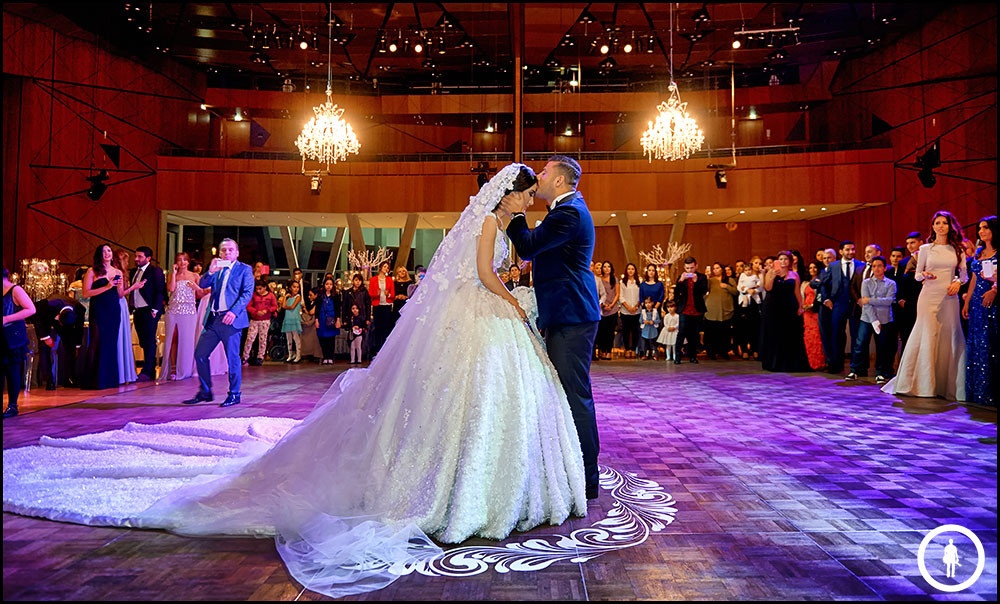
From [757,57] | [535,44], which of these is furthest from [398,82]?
[757,57]

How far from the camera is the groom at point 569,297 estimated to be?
2.73 metres

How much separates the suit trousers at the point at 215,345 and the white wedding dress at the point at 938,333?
20.1ft

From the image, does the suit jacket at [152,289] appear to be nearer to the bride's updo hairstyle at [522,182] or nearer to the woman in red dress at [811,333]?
the bride's updo hairstyle at [522,182]

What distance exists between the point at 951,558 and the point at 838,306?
21.0 feet

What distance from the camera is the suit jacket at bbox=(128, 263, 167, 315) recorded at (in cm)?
711

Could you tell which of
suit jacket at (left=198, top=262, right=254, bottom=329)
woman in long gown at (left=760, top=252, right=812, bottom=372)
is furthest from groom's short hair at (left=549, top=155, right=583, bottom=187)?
woman in long gown at (left=760, top=252, right=812, bottom=372)

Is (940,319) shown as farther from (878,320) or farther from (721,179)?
(721,179)

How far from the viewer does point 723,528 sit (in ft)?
7.91

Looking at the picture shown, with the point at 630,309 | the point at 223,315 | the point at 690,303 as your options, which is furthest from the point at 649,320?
the point at 223,315

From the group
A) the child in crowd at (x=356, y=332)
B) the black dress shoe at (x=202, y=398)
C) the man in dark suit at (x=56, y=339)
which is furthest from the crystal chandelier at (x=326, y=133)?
the black dress shoe at (x=202, y=398)

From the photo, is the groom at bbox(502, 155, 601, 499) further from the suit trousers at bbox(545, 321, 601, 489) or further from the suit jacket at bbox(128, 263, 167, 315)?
the suit jacket at bbox(128, 263, 167, 315)

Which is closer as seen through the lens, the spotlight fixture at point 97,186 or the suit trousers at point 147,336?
the suit trousers at point 147,336

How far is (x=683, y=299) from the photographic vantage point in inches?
375

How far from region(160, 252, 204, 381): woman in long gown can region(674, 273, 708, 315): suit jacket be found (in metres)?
6.72
